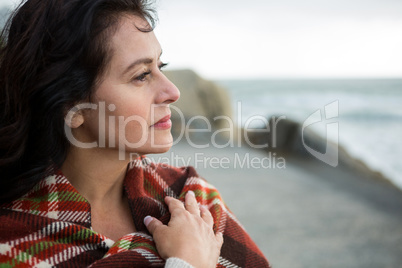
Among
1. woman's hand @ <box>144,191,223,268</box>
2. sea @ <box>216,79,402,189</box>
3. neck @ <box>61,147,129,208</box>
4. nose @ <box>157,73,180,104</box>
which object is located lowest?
sea @ <box>216,79,402,189</box>

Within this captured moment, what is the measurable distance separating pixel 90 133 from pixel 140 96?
0.79 feet

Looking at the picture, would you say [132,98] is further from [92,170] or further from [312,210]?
[312,210]

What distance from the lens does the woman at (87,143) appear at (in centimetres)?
133

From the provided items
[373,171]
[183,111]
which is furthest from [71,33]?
[183,111]

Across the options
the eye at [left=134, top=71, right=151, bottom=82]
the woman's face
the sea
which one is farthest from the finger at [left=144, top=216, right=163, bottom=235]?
the sea

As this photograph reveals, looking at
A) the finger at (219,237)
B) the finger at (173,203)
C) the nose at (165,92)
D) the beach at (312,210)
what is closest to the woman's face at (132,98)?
the nose at (165,92)

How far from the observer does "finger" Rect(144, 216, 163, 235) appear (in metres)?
1.42

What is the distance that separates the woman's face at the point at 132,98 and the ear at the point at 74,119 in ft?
0.07

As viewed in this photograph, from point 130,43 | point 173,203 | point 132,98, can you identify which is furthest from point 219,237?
point 130,43

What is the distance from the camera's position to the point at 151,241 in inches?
54.9

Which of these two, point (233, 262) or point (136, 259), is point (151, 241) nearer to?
point (136, 259)

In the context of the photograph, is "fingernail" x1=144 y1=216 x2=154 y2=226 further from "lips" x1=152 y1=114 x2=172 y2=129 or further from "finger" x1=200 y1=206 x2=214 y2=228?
"lips" x1=152 y1=114 x2=172 y2=129

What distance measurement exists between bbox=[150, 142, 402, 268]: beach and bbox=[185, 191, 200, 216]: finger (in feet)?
7.28

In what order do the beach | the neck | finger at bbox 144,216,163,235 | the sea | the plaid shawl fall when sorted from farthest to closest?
1. the sea
2. the beach
3. the neck
4. finger at bbox 144,216,163,235
5. the plaid shawl
